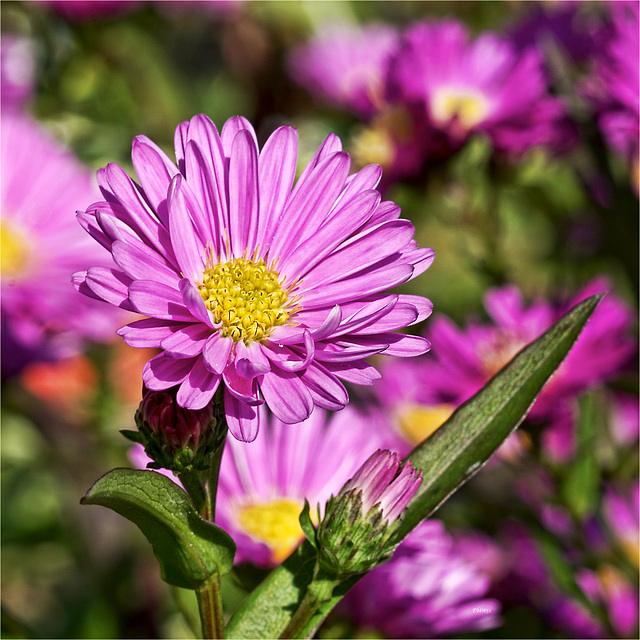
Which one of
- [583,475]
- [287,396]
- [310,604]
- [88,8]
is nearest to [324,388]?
[287,396]

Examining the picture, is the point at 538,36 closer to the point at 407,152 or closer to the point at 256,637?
the point at 407,152

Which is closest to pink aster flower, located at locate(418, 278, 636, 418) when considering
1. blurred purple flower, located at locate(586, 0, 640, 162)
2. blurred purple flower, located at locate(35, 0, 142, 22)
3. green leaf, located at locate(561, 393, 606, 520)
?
green leaf, located at locate(561, 393, 606, 520)

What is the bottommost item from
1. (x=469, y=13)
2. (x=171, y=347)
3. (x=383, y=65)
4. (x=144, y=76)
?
(x=171, y=347)

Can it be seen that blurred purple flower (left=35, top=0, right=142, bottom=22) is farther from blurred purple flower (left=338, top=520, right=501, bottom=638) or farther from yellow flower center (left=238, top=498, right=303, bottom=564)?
blurred purple flower (left=338, top=520, right=501, bottom=638)

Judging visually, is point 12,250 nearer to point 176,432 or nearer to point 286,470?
point 286,470

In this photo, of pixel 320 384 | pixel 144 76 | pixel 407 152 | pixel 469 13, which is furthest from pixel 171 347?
pixel 469 13

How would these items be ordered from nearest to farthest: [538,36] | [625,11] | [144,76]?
[625,11] < [538,36] < [144,76]
